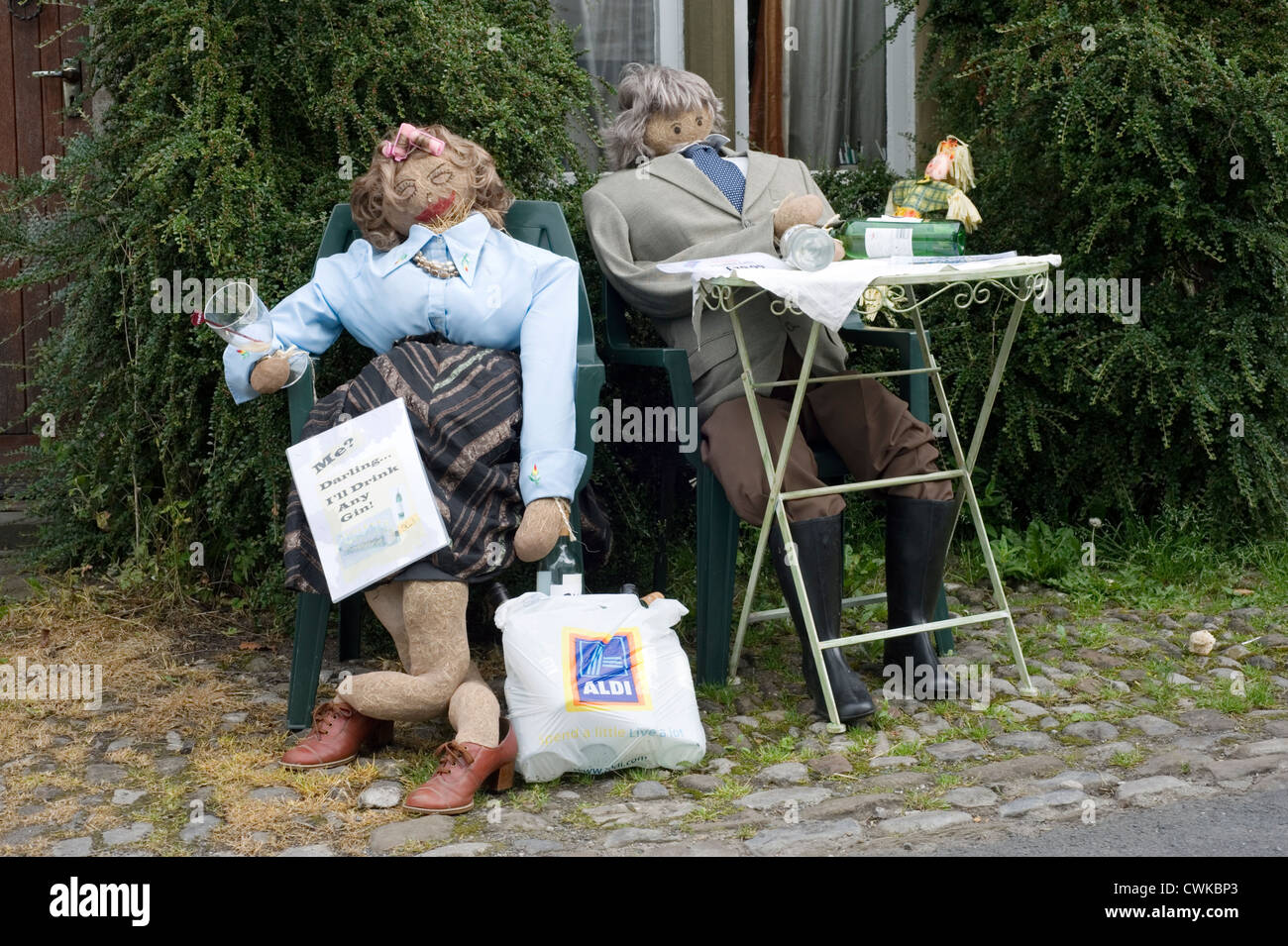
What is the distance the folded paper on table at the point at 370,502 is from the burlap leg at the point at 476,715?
0.33 meters

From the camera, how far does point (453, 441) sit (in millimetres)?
3240

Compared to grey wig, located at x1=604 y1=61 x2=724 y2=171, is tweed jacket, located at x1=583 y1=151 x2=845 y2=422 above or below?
below

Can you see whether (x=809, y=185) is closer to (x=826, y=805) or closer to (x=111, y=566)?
(x=826, y=805)

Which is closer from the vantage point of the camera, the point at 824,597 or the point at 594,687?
the point at 594,687

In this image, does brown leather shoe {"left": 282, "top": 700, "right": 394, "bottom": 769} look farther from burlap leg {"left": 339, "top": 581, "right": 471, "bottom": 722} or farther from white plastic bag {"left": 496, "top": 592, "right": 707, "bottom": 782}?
white plastic bag {"left": 496, "top": 592, "right": 707, "bottom": 782}

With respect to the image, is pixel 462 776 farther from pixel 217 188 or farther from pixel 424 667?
pixel 217 188

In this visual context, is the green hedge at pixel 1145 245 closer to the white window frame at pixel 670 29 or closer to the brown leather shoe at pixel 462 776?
the white window frame at pixel 670 29

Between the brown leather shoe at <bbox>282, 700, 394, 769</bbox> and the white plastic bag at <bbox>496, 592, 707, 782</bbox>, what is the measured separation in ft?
1.24

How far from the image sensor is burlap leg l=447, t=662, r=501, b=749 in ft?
9.92

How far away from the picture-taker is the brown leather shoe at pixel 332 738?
124 inches

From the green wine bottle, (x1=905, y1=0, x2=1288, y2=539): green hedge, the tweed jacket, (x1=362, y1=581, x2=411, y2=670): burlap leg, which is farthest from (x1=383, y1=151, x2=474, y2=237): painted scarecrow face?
(x1=905, y1=0, x2=1288, y2=539): green hedge

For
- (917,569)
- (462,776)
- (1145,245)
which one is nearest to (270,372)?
(462,776)

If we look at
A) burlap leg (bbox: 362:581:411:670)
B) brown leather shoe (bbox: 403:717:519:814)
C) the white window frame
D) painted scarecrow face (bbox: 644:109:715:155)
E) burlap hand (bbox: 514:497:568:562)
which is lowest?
brown leather shoe (bbox: 403:717:519:814)

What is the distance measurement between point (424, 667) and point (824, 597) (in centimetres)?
101
